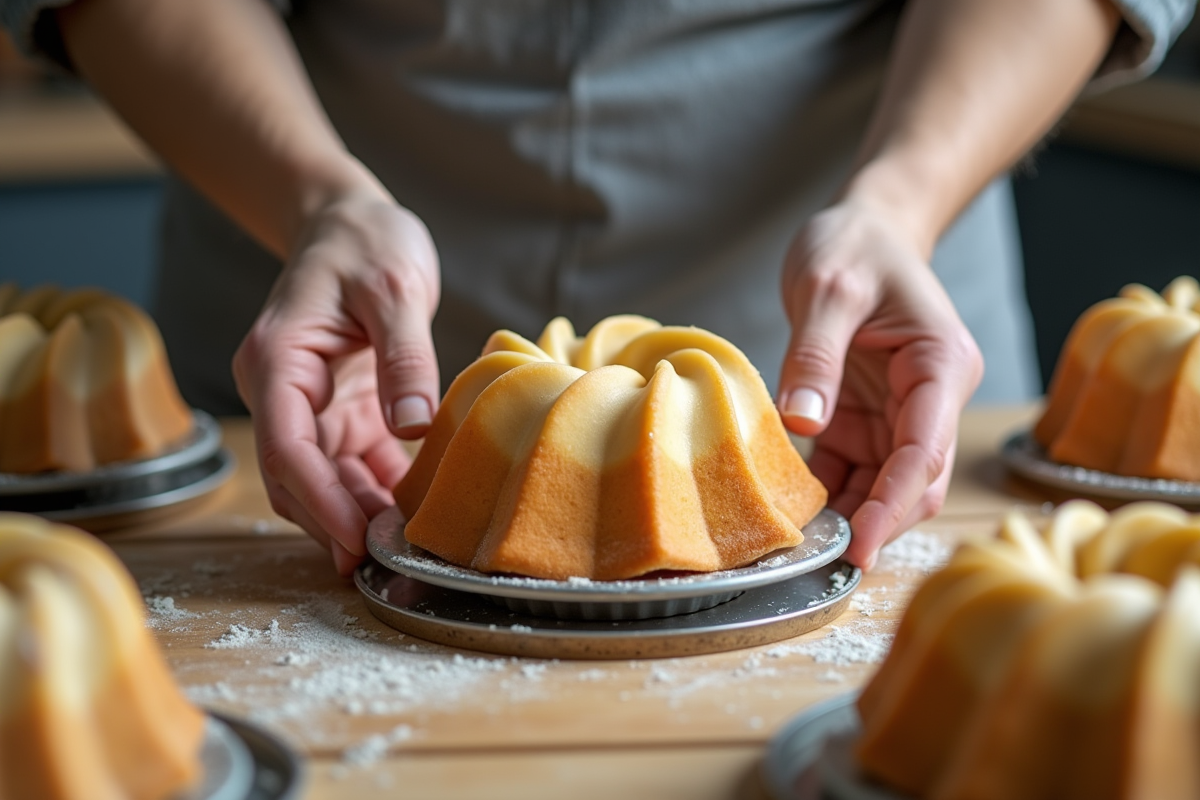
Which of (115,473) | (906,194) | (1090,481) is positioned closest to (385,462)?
(115,473)

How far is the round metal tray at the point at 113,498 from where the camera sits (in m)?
1.49

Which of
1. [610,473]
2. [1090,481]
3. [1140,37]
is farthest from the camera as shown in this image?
[1140,37]

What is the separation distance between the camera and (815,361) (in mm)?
1311

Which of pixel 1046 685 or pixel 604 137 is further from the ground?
pixel 604 137

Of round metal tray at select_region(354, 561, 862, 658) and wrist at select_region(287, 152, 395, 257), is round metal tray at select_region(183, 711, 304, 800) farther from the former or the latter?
wrist at select_region(287, 152, 395, 257)

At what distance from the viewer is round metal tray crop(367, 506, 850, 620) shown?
1.03 metres

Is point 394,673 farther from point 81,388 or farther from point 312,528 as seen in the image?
point 81,388

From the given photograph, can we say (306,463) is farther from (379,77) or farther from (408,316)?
(379,77)

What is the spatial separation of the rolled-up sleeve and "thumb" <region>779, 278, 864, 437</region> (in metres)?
0.74

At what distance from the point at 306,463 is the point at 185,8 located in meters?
0.81

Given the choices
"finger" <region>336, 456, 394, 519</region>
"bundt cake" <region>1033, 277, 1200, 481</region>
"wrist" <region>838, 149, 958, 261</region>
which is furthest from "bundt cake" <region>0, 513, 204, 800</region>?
"bundt cake" <region>1033, 277, 1200, 481</region>

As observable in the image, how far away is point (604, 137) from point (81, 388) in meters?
0.80

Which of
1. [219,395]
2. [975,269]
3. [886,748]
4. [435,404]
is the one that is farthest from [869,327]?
[219,395]

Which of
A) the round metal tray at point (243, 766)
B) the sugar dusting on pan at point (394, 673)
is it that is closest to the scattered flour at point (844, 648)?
the sugar dusting on pan at point (394, 673)
